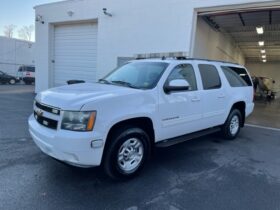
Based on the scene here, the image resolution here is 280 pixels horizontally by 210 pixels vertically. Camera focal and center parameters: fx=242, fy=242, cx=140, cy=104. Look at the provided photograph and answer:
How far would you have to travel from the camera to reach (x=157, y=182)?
12.3 feet

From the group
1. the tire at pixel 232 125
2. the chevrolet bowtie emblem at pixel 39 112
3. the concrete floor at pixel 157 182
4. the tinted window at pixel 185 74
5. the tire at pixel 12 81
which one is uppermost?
the tinted window at pixel 185 74

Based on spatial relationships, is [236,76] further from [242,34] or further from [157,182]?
[242,34]

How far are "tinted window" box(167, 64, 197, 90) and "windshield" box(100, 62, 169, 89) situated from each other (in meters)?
0.21

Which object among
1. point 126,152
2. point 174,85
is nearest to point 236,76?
point 174,85

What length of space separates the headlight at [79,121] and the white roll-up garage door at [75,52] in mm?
10308

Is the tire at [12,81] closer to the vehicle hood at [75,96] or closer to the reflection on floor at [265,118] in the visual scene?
the reflection on floor at [265,118]

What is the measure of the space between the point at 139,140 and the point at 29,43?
108 ft

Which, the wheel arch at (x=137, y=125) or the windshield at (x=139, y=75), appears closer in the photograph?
the wheel arch at (x=137, y=125)

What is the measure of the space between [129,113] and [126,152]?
0.64 metres

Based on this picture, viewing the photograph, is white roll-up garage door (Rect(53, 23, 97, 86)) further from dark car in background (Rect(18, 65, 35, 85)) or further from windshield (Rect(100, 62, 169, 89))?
dark car in background (Rect(18, 65, 35, 85))

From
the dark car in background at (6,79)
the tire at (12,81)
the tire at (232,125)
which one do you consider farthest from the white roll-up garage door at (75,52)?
the tire at (12,81)

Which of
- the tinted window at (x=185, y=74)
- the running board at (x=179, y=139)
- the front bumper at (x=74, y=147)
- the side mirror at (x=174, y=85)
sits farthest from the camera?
the tinted window at (x=185, y=74)

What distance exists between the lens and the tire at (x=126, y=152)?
3.45m

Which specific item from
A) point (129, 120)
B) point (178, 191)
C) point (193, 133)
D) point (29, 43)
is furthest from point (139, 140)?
point (29, 43)
